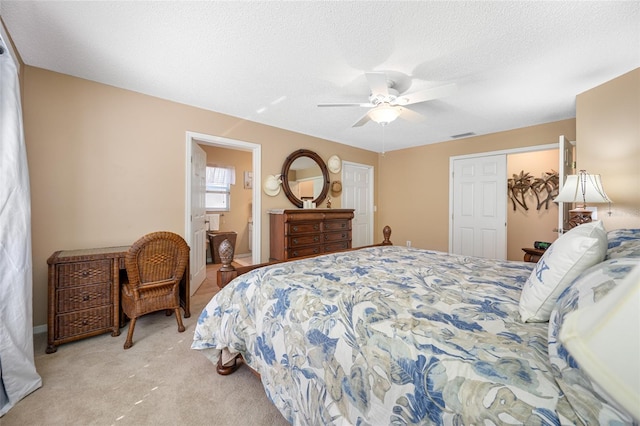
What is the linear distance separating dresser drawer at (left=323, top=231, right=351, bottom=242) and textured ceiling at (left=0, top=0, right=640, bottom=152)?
197 cm

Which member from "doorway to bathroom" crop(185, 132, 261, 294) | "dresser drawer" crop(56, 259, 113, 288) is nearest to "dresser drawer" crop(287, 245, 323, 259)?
"doorway to bathroom" crop(185, 132, 261, 294)

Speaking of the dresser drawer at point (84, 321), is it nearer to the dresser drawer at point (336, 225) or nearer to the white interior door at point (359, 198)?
the dresser drawer at point (336, 225)

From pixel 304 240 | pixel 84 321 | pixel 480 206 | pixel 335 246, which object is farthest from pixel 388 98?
pixel 84 321

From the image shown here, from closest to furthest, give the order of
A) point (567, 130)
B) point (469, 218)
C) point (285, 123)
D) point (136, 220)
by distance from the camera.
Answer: point (136, 220) → point (567, 130) → point (285, 123) → point (469, 218)

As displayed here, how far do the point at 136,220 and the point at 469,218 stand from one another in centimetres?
497

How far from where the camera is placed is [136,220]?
2.87 metres

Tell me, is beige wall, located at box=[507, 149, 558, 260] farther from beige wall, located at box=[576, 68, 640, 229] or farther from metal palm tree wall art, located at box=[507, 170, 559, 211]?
beige wall, located at box=[576, 68, 640, 229]

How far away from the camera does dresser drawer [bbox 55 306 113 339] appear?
215 cm

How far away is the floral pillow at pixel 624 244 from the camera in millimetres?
999

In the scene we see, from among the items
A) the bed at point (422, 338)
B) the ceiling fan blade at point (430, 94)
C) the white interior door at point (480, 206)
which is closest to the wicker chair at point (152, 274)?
the bed at point (422, 338)

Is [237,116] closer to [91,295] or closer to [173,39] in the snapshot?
[173,39]

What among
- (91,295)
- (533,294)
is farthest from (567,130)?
(91,295)

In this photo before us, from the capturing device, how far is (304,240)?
3.77 meters

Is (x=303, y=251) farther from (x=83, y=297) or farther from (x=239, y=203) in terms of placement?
(x=239, y=203)
